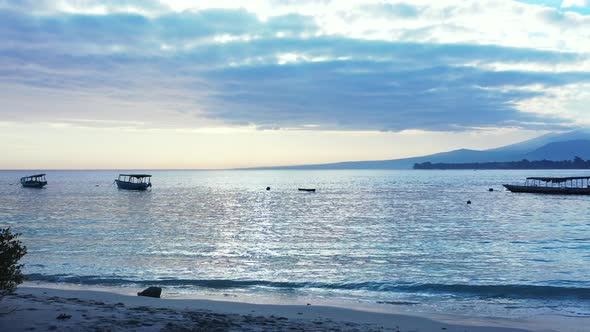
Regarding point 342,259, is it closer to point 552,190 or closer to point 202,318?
point 202,318

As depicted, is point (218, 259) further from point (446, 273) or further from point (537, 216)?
point (537, 216)

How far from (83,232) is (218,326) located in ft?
102

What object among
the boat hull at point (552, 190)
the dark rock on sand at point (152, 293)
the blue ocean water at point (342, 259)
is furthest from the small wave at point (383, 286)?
the boat hull at point (552, 190)

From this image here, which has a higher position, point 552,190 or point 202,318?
point 202,318

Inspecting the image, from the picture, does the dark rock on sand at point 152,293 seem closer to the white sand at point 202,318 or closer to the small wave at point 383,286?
the white sand at point 202,318

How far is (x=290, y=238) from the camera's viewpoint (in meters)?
36.9

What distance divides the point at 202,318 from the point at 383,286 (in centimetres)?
963

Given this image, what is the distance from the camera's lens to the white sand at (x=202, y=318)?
1160 centimetres

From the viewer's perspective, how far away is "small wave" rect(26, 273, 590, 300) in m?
19.2

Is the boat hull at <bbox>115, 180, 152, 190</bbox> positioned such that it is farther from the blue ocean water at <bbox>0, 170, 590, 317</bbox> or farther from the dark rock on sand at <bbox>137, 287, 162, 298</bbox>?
the dark rock on sand at <bbox>137, 287, 162, 298</bbox>

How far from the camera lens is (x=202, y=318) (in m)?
13.0

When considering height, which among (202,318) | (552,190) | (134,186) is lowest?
(552,190)

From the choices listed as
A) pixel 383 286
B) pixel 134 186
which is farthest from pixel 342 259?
pixel 134 186

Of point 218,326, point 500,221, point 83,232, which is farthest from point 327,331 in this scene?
point 500,221
